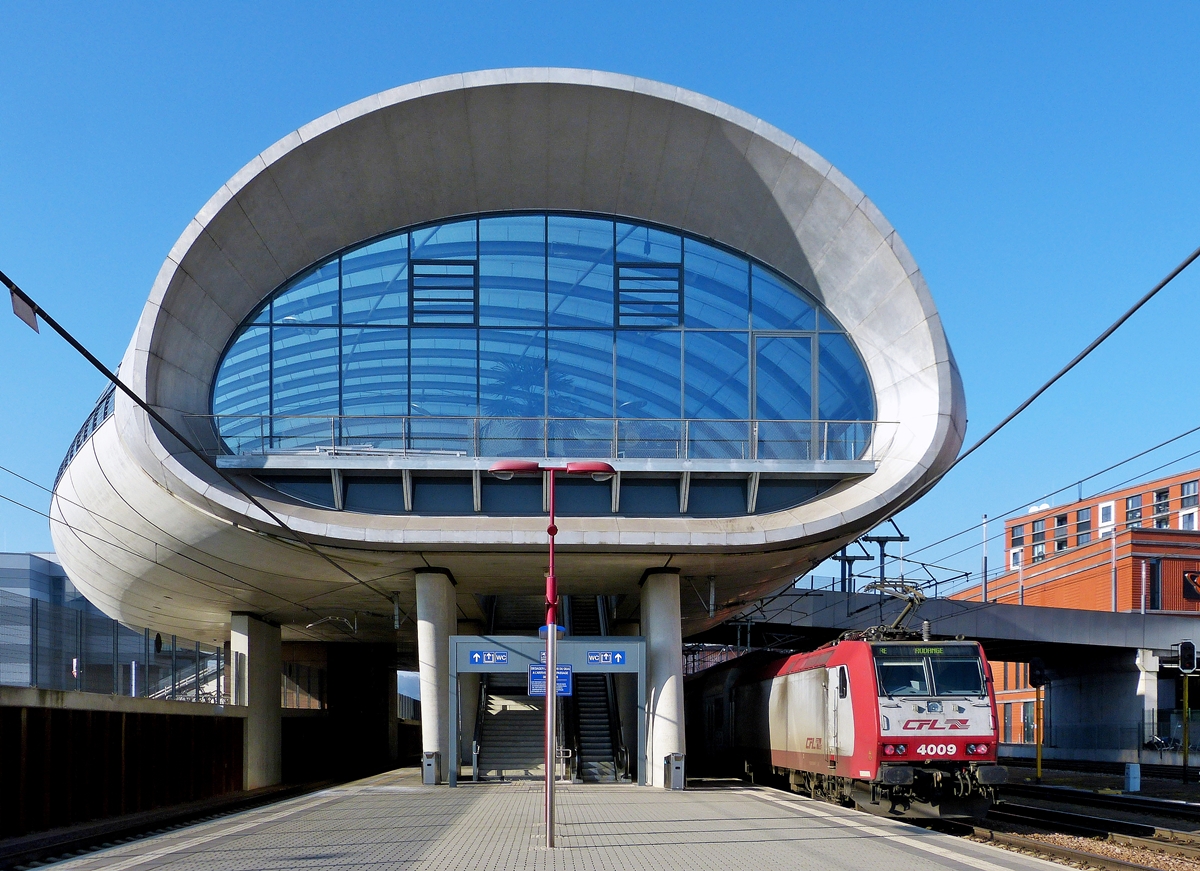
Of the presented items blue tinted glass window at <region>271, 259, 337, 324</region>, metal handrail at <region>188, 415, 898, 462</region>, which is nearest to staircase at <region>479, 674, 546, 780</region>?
metal handrail at <region>188, 415, 898, 462</region>

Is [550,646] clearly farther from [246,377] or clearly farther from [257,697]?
[257,697]

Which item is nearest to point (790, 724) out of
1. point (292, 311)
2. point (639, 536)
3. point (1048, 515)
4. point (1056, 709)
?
point (639, 536)

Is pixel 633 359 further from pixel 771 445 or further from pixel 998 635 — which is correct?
pixel 998 635

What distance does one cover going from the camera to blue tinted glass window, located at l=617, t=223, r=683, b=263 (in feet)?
102

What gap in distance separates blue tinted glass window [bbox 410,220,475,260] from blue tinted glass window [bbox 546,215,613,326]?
2.01 meters

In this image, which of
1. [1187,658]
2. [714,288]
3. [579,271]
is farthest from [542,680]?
[1187,658]

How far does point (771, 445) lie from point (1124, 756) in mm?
25239

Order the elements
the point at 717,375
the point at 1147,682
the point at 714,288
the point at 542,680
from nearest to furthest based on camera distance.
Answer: the point at 542,680
the point at 717,375
the point at 714,288
the point at 1147,682

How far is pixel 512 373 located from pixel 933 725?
1367 centimetres

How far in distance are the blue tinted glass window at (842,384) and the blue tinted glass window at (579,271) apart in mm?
5517

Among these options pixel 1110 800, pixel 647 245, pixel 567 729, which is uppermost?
pixel 647 245

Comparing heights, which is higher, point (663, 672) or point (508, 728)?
point (663, 672)

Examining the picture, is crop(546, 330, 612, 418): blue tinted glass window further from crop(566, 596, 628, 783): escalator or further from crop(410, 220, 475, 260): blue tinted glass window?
crop(566, 596, 628, 783): escalator

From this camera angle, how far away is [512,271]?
30.8m
